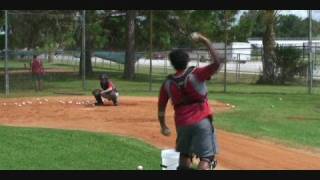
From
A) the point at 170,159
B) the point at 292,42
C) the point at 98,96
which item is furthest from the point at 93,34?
the point at 170,159

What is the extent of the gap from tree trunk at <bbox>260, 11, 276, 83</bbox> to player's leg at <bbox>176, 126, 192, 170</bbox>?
27999 millimetres

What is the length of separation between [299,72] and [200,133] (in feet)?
94.2

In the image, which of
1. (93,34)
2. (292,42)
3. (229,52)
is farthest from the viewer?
(292,42)

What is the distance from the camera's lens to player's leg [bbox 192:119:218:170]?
7.09 metres

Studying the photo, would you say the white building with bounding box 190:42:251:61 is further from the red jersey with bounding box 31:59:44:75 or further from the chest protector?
the chest protector

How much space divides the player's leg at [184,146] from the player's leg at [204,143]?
0.12 m

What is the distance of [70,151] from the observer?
426 inches

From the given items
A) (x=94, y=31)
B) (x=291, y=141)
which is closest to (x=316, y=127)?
(x=291, y=141)

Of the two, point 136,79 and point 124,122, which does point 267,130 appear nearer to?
point 124,122

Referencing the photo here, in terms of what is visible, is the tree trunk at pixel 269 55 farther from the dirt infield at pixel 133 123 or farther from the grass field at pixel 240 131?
the dirt infield at pixel 133 123

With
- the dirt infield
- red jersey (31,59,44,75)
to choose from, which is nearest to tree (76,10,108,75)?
red jersey (31,59,44,75)

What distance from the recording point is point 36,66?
28156 mm

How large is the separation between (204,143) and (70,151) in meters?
4.25

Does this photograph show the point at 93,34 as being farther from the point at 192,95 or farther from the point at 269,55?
the point at 192,95
